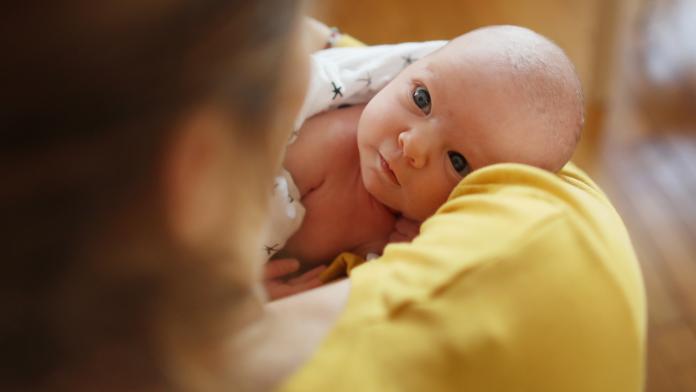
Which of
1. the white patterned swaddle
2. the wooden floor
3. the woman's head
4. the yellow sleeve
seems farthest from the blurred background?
the woman's head

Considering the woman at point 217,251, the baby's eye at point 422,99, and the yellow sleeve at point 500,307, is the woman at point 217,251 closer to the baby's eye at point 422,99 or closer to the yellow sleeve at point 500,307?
the yellow sleeve at point 500,307

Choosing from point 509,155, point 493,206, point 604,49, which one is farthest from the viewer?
point 604,49

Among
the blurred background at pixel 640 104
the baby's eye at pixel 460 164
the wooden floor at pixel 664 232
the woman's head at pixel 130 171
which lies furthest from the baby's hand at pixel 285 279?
the wooden floor at pixel 664 232

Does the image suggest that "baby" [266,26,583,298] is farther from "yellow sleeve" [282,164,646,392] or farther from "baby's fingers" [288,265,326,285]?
"yellow sleeve" [282,164,646,392]

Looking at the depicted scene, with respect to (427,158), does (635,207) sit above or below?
below

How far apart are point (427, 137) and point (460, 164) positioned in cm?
5

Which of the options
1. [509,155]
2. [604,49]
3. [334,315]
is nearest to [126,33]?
[334,315]

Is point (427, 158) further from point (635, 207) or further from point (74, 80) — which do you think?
point (635, 207)

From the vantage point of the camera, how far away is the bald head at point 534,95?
910mm

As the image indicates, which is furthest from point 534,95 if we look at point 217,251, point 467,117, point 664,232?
point 664,232

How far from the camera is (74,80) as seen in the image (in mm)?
381

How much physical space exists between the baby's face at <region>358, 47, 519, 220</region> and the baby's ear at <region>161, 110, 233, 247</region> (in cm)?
49

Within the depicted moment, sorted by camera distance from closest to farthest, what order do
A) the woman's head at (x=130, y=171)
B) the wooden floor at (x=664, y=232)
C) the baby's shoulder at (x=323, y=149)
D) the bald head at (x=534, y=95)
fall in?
the woman's head at (x=130, y=171)
the bald head at (x=534, y=95)
the baby's shoulder at (x=323, y=149)
the wooden floor at (x=664, y=232)

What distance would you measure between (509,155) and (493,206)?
22 centimetres
